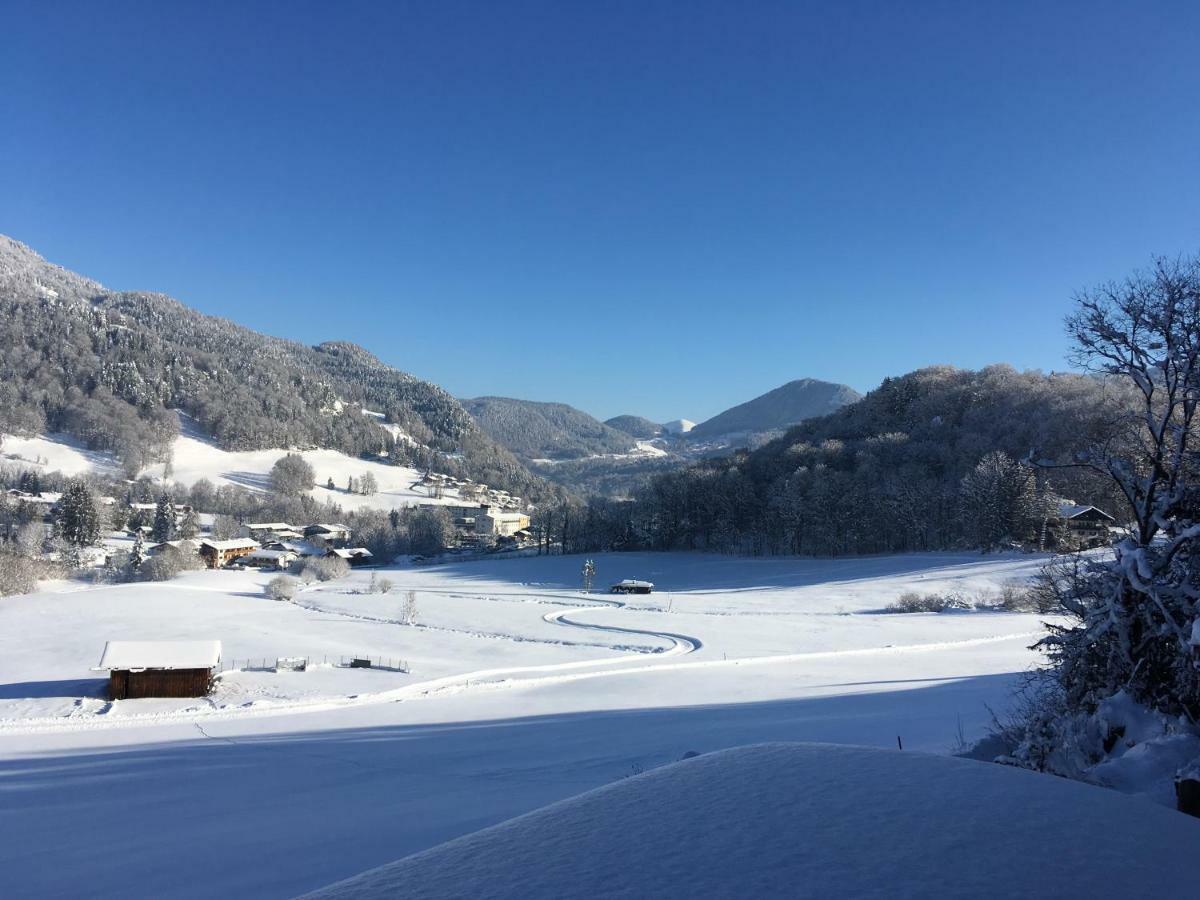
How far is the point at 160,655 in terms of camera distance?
27938 millimetres

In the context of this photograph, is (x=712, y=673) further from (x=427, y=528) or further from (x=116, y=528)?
(x=116, y=528)

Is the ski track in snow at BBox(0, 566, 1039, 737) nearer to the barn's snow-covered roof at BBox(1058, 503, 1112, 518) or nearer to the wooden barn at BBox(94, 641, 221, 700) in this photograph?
the wooden barn at BBox(94, 641, 221, 700)

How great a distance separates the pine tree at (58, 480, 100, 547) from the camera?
79812mm

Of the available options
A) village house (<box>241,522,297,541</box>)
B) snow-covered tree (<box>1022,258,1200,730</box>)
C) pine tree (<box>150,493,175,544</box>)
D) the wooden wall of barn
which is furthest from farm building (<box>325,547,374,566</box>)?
snow-covered tree (<box>1022,258,1200,730</box>)

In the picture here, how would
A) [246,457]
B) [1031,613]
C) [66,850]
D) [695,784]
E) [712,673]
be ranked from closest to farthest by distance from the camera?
[695,784]
[66,850]
[712,673]
[1031,613]
[246,457]

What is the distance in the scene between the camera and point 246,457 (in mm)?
160875

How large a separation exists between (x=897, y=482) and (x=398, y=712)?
6973 cm

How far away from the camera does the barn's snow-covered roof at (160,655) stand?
2744 centimetres

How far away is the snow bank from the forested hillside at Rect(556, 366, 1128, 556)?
217 ft

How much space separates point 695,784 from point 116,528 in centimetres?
11925

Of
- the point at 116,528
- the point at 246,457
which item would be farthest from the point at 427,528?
the point at 246,457

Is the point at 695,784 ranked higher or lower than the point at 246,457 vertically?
lower

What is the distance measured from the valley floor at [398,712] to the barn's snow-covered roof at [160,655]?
138 centimetres

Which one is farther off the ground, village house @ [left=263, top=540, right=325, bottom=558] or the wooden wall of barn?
village house @ [left=263, top=540, right=325, bottom=558]
